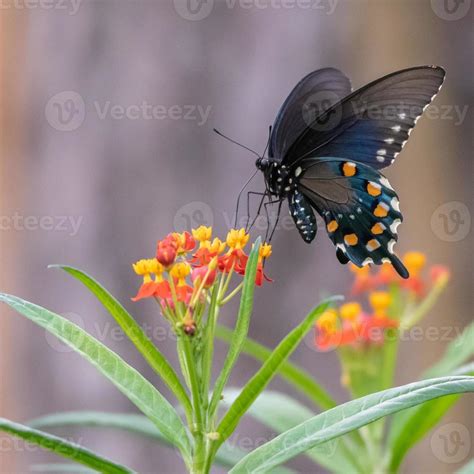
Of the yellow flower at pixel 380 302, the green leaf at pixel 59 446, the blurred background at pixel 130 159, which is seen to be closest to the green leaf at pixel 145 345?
the green leaf at pixel 59 446

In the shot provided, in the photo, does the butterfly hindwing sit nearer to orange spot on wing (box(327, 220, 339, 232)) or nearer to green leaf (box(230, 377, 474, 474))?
orange spot on wing (box(327, 220, 339, 232))

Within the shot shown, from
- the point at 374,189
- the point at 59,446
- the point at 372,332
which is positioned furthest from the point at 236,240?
the point at 372,332

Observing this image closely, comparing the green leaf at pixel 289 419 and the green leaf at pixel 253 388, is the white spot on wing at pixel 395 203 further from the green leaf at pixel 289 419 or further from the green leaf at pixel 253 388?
the green leaf at pixel 253 388

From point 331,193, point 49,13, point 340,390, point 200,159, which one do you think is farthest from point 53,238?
point 331,193

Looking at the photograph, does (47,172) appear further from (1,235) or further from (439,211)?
(439,211)

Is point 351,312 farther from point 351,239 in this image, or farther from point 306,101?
point 306,101

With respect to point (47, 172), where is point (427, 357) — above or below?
below
